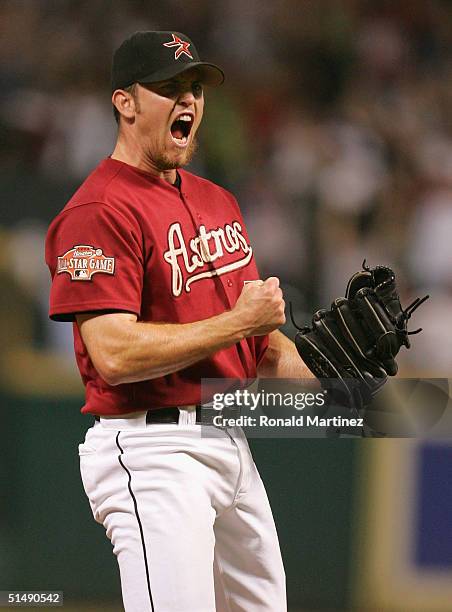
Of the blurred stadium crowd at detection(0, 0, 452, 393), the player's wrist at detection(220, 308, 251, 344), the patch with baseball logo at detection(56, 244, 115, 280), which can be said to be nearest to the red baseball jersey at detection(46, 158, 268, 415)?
the patch with baseball logo at detection(56, 244, 115, 280)

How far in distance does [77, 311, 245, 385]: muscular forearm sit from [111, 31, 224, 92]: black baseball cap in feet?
1.61

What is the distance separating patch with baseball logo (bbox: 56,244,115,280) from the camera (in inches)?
63.4

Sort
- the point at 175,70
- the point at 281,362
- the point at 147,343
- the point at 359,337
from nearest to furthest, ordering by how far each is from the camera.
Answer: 1. the point at 147,343
2. the point at 175,70
3. the point at 359,337
4. the point at 281,362

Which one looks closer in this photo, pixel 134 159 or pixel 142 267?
pixel 142 267

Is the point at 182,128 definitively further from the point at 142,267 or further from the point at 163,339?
the point at 163,339

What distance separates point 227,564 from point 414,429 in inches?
45.2

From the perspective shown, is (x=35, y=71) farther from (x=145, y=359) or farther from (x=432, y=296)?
(x=145, y=359)

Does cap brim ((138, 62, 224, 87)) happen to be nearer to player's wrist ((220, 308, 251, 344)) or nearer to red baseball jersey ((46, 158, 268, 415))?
red baseball jersey ((46, 158, 268, 415))

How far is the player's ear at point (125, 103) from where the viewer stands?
5.92 ft

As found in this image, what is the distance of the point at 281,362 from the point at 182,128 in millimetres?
543

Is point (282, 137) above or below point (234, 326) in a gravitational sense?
above

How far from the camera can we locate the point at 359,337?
1.88 m

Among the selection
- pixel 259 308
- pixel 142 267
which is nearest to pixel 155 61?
pixel 142 267

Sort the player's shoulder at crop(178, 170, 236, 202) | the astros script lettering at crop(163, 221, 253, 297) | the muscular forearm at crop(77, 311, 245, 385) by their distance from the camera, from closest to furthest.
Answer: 1. the muscular forearm at crop(77, 311, 245, 385)
2. the astros script lettering at crop(163, 221, 253, 297)
3. the player's shoulder at crop(178, 170, 236, 202)
